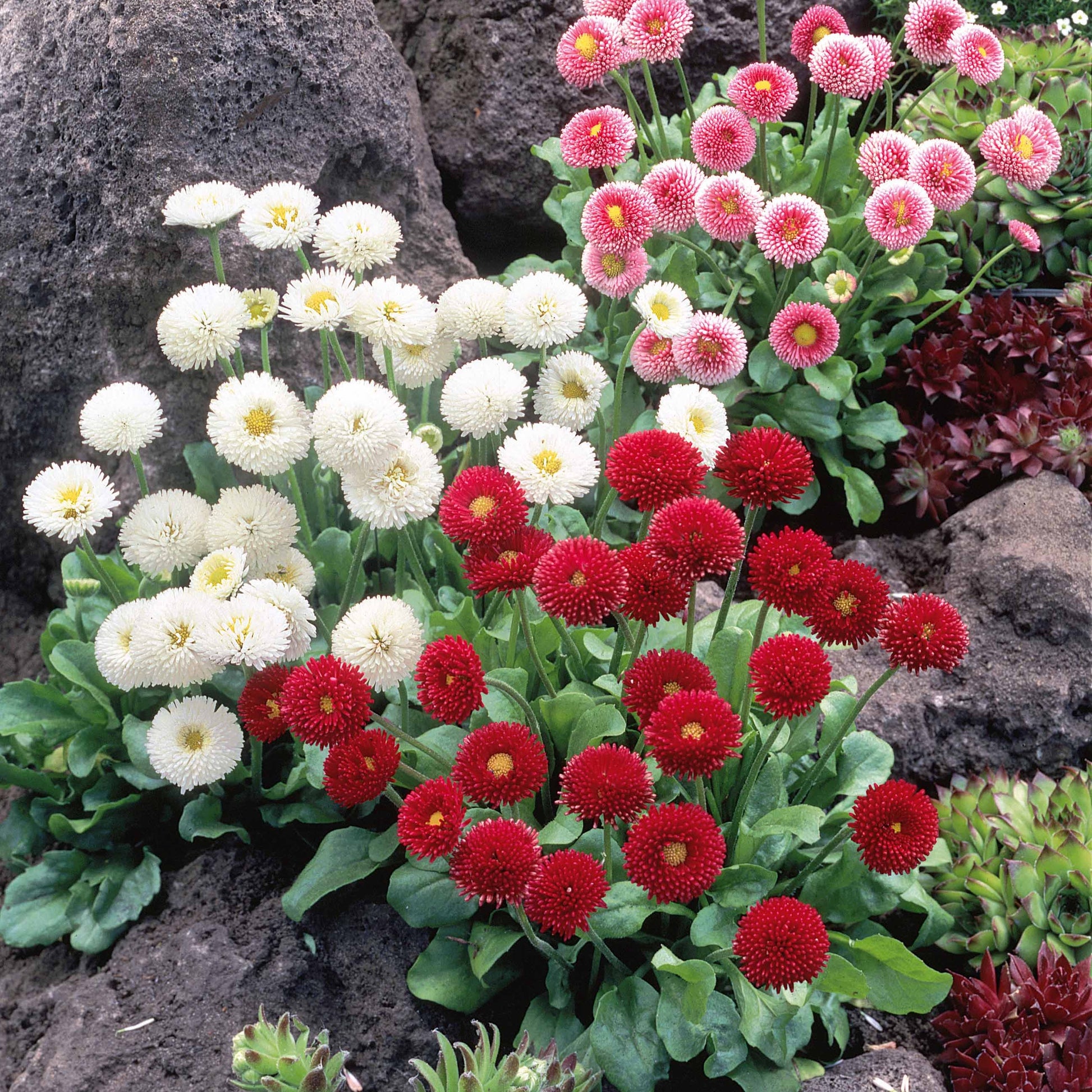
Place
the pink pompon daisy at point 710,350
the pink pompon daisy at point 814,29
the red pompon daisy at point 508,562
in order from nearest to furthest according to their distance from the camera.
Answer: the red pompon daisy at point 508,562 → the pink pompon daisy at point 710,350 → the pink pompon daisy at point 814,29

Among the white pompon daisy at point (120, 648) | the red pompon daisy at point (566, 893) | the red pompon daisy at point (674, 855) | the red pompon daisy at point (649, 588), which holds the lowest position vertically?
the white pompon daisy at point (120, 648)

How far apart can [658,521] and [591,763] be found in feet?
1.30

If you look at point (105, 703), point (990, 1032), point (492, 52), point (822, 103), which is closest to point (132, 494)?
point (105, 703)

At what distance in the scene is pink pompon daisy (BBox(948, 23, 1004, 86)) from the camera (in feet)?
10.2

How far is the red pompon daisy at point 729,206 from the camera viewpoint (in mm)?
2902

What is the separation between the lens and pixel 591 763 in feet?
5.29

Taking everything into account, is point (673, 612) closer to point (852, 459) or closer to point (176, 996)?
point (176, 996)

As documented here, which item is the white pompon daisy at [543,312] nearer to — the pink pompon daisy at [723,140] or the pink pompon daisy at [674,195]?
the pink pompon daisy at [674,195]

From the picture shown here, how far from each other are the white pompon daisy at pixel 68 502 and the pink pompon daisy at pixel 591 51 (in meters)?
1.89

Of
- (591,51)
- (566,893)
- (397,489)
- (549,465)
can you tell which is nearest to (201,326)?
(397,489)

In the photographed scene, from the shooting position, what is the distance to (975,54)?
3.10 m

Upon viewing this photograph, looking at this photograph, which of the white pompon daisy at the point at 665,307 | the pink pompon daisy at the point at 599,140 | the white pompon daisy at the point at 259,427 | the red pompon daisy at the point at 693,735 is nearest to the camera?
the red pompon daisy at the point at 693,735

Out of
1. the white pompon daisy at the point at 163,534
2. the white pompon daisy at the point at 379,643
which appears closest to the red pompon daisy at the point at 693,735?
the white pompon daisy at the point at 379,643

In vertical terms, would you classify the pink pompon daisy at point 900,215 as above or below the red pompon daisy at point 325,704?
above
